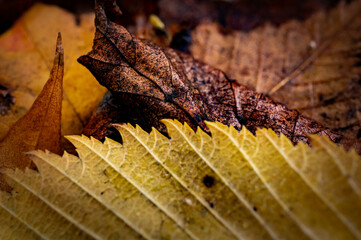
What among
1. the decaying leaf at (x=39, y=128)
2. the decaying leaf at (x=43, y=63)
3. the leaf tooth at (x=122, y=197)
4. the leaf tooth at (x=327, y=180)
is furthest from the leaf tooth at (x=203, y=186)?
the decaying leaf at (x=43, y=63)

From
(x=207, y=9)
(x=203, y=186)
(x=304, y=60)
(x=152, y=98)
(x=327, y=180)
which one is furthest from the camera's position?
(x=207, y=9)

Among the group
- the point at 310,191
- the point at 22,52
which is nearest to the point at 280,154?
the point at 310,191

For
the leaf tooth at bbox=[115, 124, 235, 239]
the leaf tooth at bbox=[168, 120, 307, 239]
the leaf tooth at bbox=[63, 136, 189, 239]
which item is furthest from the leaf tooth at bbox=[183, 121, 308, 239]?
the leaf tooth at bbox=[63, 136, 189, 239]

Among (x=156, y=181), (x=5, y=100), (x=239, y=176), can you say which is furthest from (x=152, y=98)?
(x=5, y=100)

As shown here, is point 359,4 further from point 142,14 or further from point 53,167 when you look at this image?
point 53,167

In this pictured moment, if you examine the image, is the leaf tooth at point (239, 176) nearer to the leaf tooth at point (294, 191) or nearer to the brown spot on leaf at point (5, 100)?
the leaf tooth at point (294, 191)

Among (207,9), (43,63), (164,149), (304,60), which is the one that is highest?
(207,9)

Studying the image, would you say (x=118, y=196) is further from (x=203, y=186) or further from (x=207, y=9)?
(x=207, y=9)

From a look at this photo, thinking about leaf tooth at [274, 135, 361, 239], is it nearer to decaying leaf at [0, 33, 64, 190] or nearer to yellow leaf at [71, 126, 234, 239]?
yellow leaf at [71, 126, 234, 239]
